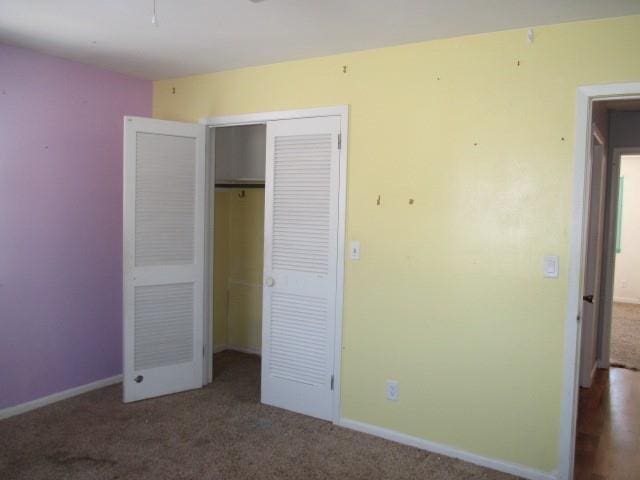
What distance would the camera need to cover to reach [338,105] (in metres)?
3.22

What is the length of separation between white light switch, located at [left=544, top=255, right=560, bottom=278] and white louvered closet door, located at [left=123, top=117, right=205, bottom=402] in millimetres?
2349

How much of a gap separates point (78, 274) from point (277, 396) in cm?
167

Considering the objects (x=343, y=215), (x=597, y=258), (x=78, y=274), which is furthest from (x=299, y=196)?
(x=597, y=258)

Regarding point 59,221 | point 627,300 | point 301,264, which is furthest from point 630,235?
point 59,221

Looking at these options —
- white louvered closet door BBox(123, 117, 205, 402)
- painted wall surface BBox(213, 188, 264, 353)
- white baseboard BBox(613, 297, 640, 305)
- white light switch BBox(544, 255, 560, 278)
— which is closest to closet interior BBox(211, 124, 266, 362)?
painted wall surface BBox(213, 188, 264, 353)

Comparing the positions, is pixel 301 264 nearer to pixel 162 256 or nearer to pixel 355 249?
pixel 355 249

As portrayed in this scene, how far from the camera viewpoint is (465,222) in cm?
285

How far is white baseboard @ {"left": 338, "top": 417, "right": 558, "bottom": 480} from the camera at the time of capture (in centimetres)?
269

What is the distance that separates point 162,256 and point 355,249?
1397 mm

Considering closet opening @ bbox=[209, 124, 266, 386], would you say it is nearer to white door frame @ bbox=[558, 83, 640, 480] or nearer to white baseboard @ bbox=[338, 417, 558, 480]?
white baseboard @ bbox=[338, 417, 558, 480]

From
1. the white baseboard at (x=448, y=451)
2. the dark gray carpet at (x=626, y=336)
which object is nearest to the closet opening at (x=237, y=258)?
the white baseboard at (x=448, y=451)

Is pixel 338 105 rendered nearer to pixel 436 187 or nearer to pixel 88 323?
pixel 436 187

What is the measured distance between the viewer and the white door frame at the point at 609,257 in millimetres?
4613

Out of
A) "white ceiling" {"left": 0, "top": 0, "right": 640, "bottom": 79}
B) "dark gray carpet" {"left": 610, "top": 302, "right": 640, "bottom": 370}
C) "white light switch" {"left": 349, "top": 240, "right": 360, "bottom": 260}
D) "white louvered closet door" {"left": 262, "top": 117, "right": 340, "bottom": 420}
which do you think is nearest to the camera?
"white ceiling" {"left": 0, "top": 0, "right": 640, "bottom": 79}
